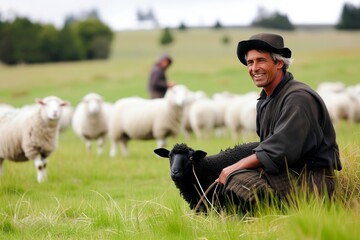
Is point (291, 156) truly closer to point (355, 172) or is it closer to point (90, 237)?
point (355, 172)

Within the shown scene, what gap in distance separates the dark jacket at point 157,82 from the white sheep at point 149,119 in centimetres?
134

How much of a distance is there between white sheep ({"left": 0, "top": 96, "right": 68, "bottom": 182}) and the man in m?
5.02

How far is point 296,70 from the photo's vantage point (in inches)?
1695

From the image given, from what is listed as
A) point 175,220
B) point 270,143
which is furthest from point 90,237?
point 270,143

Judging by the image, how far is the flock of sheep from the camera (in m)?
9.45

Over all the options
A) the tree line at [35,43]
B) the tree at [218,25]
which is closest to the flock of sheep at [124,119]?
the tree line at [35,43]

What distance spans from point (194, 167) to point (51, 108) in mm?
4549

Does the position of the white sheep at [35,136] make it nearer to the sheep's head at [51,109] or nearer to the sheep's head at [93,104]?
the sheep's head at [51,109]

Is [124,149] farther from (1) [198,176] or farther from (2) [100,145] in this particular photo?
(1) [198,176]

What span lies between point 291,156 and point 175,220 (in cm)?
99

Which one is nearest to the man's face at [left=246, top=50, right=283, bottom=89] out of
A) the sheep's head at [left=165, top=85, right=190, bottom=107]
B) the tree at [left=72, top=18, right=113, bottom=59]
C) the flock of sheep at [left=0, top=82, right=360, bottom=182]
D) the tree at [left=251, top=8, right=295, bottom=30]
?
the flock of sheep at [left=0, top=82, right=360, bottom=182]

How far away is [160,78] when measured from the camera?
1517 centimetres

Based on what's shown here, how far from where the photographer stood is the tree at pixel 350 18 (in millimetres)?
79625

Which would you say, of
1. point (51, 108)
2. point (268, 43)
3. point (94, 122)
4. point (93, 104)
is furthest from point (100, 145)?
point (268, 43)
